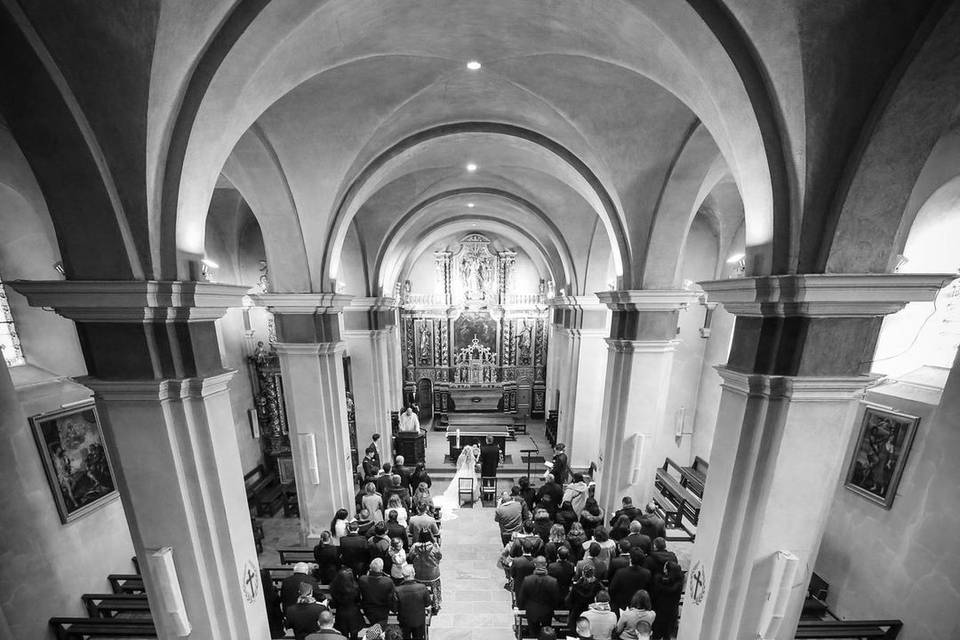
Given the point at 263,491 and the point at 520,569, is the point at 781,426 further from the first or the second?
the point at 263,491

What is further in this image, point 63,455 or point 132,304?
point 63,455

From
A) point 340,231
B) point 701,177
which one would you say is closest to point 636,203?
point 701,177

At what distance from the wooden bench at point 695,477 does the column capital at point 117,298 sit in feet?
29.0

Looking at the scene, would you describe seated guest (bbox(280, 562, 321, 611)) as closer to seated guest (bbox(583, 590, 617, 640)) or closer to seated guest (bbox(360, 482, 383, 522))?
seated guest (bbox(360, 482, 383, 522))

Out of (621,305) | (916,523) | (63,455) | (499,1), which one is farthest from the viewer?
(621,305)

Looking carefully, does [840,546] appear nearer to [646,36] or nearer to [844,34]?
[844,34]

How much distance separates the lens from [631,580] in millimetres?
4137

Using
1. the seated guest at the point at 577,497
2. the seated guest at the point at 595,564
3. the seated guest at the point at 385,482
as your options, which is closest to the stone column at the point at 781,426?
the seated guest at the point at 595,564

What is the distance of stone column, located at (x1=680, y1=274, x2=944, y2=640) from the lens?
8.63ft

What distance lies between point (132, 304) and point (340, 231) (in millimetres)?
3540

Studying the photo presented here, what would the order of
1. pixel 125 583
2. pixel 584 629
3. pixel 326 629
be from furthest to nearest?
pixel 125 583, pixel 326 629, pixel 584 629

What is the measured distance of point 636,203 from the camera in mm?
5418

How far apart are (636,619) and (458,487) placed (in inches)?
211

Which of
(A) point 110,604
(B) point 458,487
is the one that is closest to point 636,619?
(B) point 458,487
